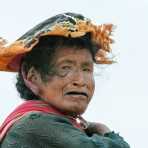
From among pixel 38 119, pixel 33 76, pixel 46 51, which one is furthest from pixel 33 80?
pixel 38 119

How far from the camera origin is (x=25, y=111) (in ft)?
25.9

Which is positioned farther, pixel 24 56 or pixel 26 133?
pixel 24 56

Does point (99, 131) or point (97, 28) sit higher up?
point (97, 28)

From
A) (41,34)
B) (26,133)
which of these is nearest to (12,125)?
(26,133)

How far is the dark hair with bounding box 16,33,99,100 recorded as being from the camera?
8102 millimetres

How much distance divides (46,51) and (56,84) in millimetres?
274

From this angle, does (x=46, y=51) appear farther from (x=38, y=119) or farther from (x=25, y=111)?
(x=38, y=119)

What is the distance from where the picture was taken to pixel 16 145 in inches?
304

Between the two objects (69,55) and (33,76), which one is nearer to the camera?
(69,55)

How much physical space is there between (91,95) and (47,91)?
31 cm

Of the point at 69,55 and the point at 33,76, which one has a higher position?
the point at 69,55

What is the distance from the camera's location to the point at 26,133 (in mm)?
7699

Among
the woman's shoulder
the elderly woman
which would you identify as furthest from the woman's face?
the woman's shoulder

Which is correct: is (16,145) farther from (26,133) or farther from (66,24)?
(66,24)
